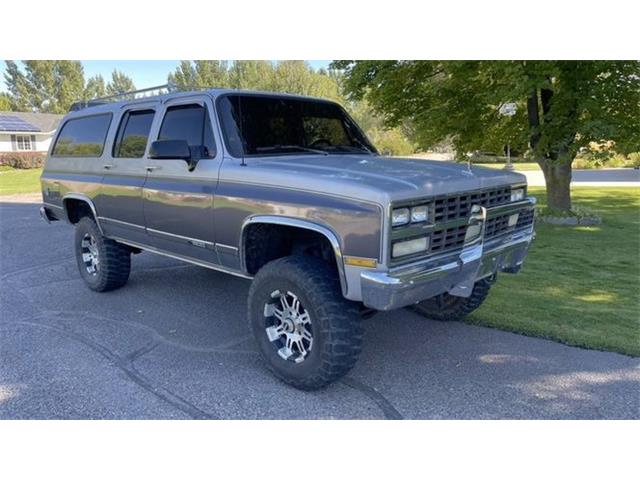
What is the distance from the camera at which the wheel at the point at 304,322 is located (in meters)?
Answer: 3.24

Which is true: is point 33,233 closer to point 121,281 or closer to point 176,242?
point 121,281

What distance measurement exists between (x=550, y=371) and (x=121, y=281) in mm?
4775

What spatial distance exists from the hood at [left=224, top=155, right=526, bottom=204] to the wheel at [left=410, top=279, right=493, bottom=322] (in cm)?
111

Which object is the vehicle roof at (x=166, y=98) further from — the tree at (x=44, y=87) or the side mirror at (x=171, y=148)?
the tree at (x=44, y=87)

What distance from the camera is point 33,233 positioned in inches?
401

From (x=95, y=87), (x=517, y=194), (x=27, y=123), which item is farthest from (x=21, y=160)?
(x=517, y=194)

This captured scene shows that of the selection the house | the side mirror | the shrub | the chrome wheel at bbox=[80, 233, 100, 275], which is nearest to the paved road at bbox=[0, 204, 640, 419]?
the chrome wheel at bbox=[80, 233, 100, 275]

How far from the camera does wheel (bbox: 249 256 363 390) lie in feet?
10.6

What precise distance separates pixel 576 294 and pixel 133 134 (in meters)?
5.28

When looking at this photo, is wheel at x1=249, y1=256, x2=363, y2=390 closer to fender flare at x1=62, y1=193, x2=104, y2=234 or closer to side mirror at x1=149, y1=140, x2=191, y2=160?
side mirror at x1=149, y1=140, x2=191, y2=160

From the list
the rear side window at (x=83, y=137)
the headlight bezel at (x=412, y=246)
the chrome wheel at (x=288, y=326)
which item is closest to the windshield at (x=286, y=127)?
the chrome wheel at (x=288, y=326)

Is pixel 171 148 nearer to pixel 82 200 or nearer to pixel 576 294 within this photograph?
pixel 82 200

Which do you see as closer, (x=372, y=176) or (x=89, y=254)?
(x=372, y=176)

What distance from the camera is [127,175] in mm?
4980
